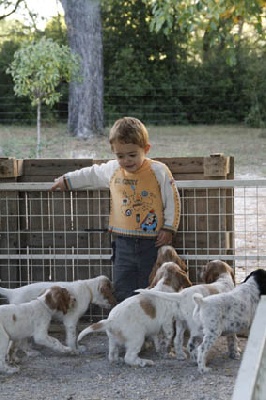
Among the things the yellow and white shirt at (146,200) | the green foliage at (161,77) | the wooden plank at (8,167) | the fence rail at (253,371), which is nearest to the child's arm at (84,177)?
the yellow and white shirt at (146,200)

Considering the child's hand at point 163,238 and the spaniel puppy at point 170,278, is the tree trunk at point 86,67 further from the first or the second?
the spaniel puppy at point 170,278

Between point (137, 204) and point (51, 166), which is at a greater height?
point (51, 166)

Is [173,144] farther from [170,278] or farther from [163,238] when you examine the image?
[170,278]

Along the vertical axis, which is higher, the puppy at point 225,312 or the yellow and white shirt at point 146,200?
the yellow and white shirt at point 146,200

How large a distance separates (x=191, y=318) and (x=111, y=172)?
3.66 ft

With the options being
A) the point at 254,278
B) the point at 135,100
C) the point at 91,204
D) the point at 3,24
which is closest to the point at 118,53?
the point at 135,100

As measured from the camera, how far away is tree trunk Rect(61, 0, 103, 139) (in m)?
14.4

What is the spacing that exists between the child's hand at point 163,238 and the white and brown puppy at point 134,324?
0.38m

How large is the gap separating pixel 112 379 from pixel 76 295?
687 millimetres

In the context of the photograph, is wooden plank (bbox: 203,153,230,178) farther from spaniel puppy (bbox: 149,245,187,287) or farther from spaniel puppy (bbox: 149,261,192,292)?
spaniel puppy (bbox: 149,261,192,292)

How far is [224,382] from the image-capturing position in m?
4.17

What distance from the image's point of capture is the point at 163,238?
4895 millimetres

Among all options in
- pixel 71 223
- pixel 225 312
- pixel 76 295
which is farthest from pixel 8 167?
pixel 225 312

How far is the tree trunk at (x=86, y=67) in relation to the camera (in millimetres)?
14359
